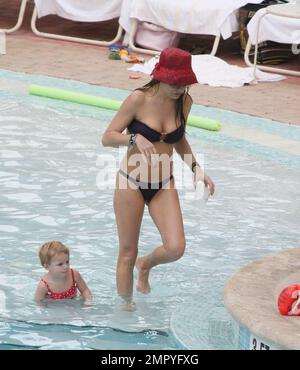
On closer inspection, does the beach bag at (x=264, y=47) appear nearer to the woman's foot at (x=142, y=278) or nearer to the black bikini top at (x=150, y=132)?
the woman's foot at (x=142, y=278)

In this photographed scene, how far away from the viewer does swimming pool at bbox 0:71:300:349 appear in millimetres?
5672

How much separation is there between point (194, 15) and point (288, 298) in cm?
672

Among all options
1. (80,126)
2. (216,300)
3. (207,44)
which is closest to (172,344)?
(216,300)

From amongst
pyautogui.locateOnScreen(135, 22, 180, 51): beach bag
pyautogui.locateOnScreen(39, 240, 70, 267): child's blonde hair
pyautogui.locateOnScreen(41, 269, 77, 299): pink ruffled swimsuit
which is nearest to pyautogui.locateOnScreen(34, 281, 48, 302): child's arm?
pyautogui.locateOnScreen(41, 269, 77, 299): pink ruffled swimsuit

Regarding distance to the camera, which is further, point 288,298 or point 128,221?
point 128,221

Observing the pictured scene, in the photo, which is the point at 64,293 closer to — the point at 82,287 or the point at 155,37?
the point at 82,287

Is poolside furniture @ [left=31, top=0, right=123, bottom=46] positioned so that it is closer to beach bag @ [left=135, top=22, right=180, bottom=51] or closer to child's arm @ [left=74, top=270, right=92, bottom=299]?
beach bag @ [left=135, top=22, right=180, bottom=51]

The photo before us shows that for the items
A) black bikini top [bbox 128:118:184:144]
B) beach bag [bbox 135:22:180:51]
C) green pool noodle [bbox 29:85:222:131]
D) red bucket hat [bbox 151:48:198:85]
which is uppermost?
red bucket hat [bbox 151:48:198:85]

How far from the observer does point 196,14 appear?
1120 centimetres

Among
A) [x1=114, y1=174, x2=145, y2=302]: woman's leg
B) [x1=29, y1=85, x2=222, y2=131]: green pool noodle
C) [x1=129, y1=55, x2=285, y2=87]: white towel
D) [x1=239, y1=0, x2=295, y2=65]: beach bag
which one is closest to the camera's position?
[x1=114, y1=174, x2=145, y2=302]: woman's leg

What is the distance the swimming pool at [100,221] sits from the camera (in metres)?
5.67

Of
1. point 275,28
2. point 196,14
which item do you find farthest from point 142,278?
point 196,14
